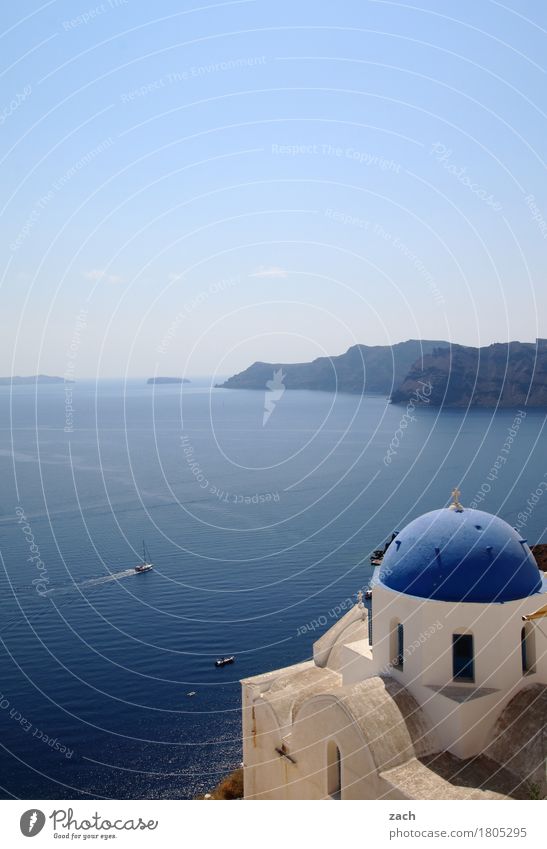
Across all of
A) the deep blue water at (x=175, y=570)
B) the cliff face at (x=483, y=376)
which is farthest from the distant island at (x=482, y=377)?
the deep blue water at (x=175, y=570)

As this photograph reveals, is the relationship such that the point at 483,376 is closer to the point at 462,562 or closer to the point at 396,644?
the point at 396,644

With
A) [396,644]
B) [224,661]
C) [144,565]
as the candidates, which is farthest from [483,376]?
[396,644]

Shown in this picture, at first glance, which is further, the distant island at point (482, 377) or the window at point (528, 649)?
the distant island at point (482, 377)

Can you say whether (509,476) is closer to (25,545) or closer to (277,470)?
(277,470)

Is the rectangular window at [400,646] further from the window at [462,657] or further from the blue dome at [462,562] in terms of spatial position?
the window at [462,657]

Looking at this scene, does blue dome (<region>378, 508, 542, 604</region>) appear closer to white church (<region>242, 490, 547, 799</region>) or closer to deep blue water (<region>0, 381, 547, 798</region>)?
white church (<region>242, 490, 547, 799</region>)

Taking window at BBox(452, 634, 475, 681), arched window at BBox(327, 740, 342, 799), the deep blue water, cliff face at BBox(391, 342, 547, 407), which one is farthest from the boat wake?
cliff face at BBox(391, 342, 547, 407)
